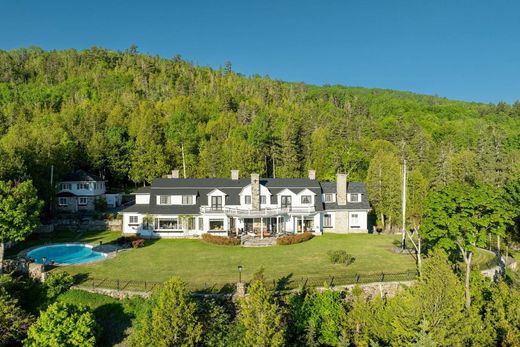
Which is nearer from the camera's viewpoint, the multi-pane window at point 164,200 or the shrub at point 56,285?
the shrub at point 56,285

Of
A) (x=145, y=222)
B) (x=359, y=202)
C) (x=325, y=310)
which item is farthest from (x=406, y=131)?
(x=325, y=310)

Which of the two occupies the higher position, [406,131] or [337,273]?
[406,131]

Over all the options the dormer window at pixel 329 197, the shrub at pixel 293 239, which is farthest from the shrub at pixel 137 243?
the dormer window at pixel 329 197

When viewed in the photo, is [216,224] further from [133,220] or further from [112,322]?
[112,322]

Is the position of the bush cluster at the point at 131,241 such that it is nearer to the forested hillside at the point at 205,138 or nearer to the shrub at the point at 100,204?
the forested hillside at the point at 205,138

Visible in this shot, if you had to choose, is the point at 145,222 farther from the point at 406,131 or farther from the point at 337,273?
the point at 406,131

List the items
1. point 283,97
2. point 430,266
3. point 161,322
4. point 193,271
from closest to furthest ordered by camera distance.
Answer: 1. point 161,322
2. point 430,266
3. point 193,271
4. point 283,97

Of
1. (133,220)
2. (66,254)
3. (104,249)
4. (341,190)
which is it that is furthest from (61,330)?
(341,190)
